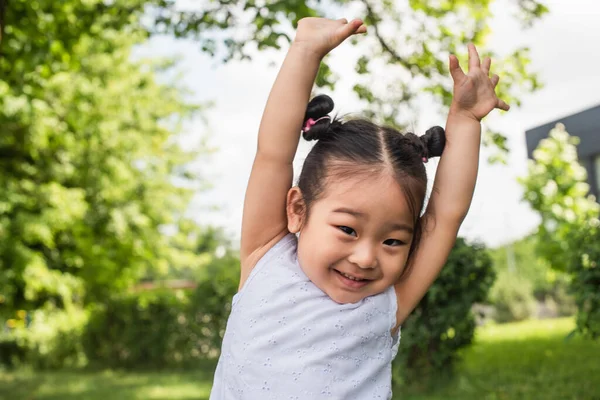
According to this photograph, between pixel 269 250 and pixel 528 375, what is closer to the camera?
pixel 269 250

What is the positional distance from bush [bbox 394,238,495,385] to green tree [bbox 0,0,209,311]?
8.15 metres

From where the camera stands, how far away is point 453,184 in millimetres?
1907

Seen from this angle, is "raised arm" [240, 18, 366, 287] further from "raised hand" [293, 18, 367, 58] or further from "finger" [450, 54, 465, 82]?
"finger" [450, 54, 465, 82]

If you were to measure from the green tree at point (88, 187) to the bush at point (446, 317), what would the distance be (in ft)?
26.7

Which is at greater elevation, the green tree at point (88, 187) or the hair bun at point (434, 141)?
the hair bun at point (434, 141)

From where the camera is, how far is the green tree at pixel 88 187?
14.7 meters

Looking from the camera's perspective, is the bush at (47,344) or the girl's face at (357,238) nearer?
the girl's face at (357,238)

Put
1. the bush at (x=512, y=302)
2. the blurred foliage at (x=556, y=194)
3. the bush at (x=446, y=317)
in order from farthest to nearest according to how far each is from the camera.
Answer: the bush at (x=512, y=302) → the blurred foliage at (x=556, y=194) → the bush at (x=446, y=317)

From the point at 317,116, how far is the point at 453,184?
1.37ft

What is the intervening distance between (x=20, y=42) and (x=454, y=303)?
4.93 meters

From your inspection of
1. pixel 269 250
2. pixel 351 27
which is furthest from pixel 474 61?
pixel 269 250

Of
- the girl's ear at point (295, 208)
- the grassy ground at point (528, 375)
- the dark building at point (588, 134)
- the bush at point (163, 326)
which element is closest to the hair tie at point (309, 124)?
the girl's ear at point (295, 208)

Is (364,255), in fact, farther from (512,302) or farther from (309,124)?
(512,302)

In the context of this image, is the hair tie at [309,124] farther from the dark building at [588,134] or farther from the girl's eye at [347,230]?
the dark building at [588,134]
